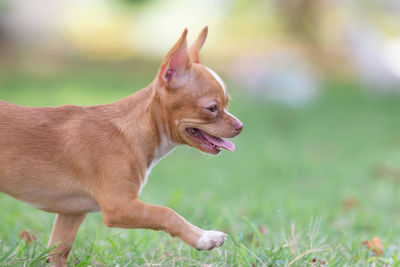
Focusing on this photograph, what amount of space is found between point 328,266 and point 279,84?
9.64 m

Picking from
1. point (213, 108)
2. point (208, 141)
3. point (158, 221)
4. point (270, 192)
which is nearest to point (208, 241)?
point (158, 221)

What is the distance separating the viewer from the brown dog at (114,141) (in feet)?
9.00

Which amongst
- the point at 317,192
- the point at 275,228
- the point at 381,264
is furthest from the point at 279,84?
the point at 381,264

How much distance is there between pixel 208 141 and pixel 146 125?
0.33 metres

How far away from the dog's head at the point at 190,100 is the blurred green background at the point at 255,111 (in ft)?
2.18

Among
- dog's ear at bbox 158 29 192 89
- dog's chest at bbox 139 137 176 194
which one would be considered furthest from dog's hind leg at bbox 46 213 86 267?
dog's ear at bbox 158 29 192 89

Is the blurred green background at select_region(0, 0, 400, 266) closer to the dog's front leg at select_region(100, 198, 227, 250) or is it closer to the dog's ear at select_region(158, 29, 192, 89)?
the dog's front leg at select_region(100, 198, 227, 250)

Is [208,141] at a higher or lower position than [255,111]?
lower

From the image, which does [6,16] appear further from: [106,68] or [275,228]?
[275,228]

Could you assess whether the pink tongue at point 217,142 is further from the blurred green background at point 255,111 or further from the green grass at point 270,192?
the blurred green background at point 255,111

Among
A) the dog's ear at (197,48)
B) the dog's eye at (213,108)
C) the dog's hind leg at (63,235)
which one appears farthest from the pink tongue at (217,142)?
the dog's hind leg at (63,235)

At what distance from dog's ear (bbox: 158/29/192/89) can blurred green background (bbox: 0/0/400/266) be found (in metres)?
0.81

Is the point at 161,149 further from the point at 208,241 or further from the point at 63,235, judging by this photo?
the point at 63,235

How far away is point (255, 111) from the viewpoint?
36.5 feet
